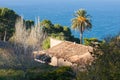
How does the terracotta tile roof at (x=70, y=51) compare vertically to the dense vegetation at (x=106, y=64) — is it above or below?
above

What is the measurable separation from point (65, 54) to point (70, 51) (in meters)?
0.65

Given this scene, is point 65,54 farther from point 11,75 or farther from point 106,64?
point 106,64

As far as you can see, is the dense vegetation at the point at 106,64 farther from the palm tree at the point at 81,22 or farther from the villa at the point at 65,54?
the palm tree at the point at 81,22

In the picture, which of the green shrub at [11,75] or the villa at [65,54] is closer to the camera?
the green shrub at [11,75]

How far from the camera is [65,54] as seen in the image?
3866 cm

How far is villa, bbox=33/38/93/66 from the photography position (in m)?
36.4

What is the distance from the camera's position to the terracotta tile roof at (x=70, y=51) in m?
36.7

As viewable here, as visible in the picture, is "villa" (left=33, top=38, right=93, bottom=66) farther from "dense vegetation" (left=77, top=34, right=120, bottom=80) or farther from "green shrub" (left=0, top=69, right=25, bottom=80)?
"dense vegetation" (left=77, top=34, right=120, bottom=80)

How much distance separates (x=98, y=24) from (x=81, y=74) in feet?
420

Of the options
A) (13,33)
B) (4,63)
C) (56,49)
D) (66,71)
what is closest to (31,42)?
(13,33)

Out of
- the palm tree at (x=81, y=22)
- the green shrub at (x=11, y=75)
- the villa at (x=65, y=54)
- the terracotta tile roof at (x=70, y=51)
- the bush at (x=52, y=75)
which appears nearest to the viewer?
the green shrub at (x=11, y=75)

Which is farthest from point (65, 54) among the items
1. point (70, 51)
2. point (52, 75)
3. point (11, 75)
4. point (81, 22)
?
point (81, 22)

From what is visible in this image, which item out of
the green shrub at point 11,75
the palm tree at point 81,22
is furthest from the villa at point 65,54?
the palm tree at point 81,22

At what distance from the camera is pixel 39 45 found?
52219mm
